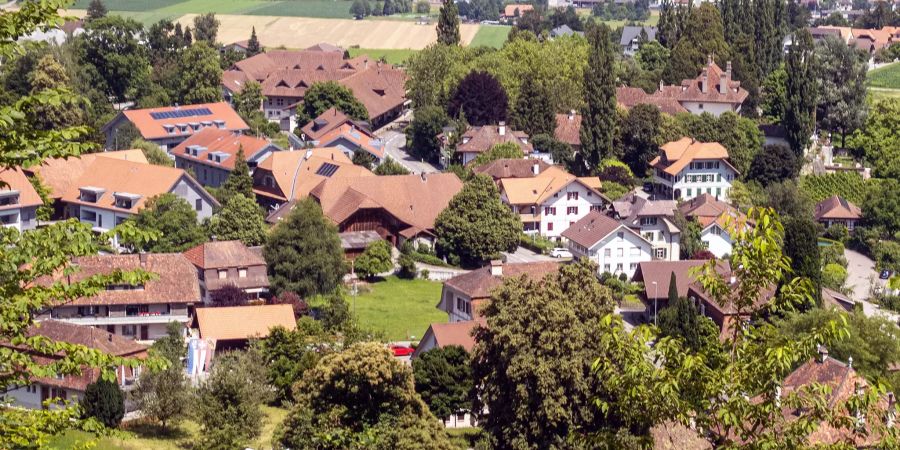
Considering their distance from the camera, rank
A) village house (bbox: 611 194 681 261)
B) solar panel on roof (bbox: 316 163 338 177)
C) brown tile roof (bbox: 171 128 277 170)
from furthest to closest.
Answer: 1. brown tile roof (bbox: 171 128 277 170)
2. solar panel on roof (bbox: 316 163 338 177)
3. village house (bbox: 611 194 681 261)

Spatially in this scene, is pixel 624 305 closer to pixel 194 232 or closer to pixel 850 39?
pixel 194 232

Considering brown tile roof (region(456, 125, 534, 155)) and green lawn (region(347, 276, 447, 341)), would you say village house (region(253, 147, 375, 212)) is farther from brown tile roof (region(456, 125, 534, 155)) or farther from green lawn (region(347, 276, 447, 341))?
green lawn (region(347, 276, 447, 341))

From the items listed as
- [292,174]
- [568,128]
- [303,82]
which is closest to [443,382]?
[292,174]

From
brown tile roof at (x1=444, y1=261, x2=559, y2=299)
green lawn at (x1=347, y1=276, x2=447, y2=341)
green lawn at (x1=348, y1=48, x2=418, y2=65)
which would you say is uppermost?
brown tile roof at (x1=444, y1=261, x2=559, y2=299)

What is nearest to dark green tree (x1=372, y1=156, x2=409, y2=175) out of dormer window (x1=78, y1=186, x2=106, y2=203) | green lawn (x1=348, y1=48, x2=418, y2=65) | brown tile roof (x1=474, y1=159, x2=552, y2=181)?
brown tile roof (x1=474, y1=159, x2=552, y2=181)

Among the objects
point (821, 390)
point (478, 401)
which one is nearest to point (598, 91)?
point (478, 401)

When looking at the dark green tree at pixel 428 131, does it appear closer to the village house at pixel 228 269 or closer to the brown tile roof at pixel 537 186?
the brown tile roof at pixel 537 186

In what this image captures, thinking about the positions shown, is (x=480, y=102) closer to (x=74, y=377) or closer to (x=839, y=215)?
(x=839, y=215)
